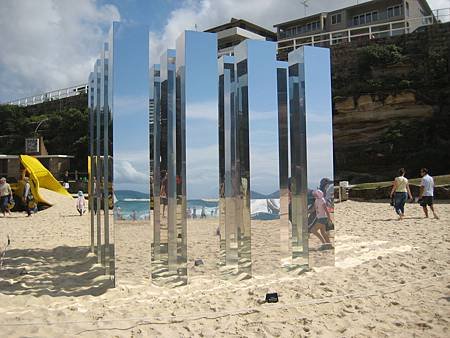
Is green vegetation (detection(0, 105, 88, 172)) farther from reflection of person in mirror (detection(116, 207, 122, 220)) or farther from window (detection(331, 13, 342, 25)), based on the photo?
reflection of person in mirror (detection(116, 207, 122, 220))

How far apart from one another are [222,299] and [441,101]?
2654 cm

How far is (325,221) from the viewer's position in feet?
17.5

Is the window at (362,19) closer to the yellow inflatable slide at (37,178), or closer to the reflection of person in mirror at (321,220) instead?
the yellow inflatable slide at (37,178)

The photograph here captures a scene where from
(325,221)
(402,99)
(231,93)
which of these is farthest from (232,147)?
(402,99)

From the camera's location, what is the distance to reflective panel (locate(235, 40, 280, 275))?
491cm

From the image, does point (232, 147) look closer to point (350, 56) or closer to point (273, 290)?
point (273, 290)

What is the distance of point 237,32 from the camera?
49312 mm

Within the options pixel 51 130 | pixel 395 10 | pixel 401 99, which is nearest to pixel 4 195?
pixel 401 99

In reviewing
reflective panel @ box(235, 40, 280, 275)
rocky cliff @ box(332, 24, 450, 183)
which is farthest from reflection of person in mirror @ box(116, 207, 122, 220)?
rocky cliff @ box(332, 24, 450, 183)

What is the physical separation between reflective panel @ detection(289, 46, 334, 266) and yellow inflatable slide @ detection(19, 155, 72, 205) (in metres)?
12.9

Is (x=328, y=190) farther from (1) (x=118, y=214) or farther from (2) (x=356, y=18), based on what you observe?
(2) (x=356, y=18)

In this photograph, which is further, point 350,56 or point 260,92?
point 350,56

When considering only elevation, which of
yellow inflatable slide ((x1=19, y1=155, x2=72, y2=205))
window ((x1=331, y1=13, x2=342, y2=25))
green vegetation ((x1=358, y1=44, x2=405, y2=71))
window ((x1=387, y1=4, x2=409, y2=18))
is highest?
window ((x1=331, y1=13, x2=342, y2=25))

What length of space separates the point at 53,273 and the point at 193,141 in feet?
8.66
